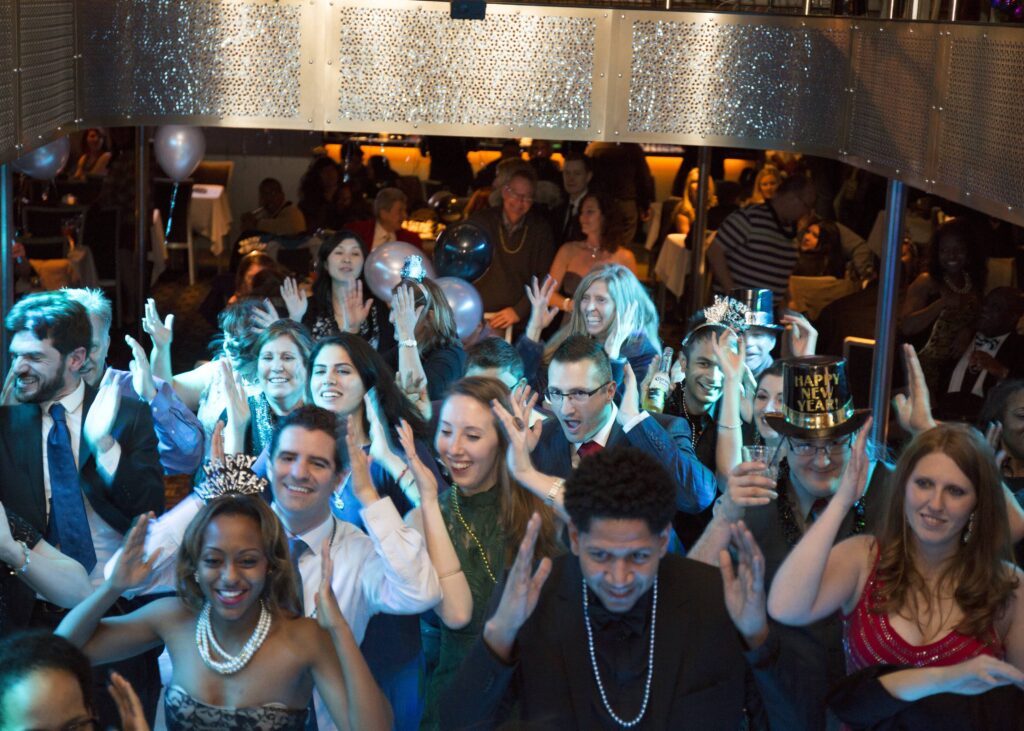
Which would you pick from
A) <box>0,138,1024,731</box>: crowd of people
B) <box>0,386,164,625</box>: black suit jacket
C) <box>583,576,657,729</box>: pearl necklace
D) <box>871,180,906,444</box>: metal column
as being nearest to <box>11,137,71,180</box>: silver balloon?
<box>0,138,1024,731</box>: crowd of people

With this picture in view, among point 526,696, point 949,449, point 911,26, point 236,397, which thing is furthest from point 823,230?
point 526,696

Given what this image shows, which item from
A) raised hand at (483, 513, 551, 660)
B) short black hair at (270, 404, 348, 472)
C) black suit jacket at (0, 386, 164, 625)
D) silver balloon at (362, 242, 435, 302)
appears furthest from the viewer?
silver balloon at (362, 242, 435, 302)

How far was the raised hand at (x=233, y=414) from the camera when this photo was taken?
408 centimetres

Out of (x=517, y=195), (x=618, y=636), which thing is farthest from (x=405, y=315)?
(x=618, y=636)

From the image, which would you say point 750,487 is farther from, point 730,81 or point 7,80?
point 730,81

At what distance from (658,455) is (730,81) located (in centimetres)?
265

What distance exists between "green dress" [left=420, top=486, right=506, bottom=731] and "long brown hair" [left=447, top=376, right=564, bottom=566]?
0.07ft

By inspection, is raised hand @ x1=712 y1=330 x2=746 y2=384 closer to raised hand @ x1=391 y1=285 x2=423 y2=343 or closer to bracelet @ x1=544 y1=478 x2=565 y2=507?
bracelet @ x1=544 y1=478 x2=565 y2=507

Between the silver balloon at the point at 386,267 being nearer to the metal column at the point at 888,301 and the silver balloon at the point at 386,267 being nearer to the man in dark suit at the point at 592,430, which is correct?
the metal column at the point at 888,301

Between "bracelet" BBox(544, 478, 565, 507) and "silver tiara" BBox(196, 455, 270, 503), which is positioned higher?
"silver tiara" BBox(196, 455, 270, 503)

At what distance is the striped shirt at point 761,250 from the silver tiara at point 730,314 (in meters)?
2.32

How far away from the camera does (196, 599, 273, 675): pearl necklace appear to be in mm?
2721

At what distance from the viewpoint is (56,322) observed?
3680mm

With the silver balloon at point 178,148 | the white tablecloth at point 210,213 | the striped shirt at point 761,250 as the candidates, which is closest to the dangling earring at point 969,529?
the striped shirt at point 761,250
